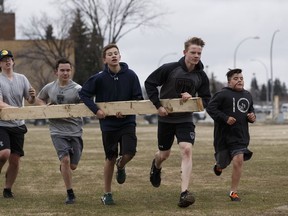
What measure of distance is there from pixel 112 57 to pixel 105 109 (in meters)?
0.66

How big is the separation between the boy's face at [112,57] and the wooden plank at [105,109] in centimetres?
52

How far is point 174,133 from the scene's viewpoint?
9.80 meters

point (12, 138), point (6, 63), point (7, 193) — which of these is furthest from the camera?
point (7, 193)

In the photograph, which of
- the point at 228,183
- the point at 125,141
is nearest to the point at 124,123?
the point at 125,141

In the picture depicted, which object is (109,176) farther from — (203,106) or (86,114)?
(203,106)

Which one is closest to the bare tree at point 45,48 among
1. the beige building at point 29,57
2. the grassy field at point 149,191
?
the beige building at point 29,57

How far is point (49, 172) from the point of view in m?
14.8

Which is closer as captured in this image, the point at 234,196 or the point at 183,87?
the point at 183,87

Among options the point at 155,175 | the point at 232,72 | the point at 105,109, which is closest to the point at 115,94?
the point at 105,109

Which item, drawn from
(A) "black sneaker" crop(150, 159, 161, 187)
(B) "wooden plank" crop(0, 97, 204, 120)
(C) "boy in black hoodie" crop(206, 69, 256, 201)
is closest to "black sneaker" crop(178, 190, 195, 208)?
(B) "wooden plank" crop(0, 97, 204, 120)

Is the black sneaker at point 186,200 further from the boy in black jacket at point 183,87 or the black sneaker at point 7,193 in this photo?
the black sneaker at point 7,193

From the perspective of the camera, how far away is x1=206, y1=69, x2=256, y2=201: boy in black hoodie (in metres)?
10.1

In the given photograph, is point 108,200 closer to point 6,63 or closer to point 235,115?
point 235,115

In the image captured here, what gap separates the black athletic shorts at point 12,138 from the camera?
1030cm
